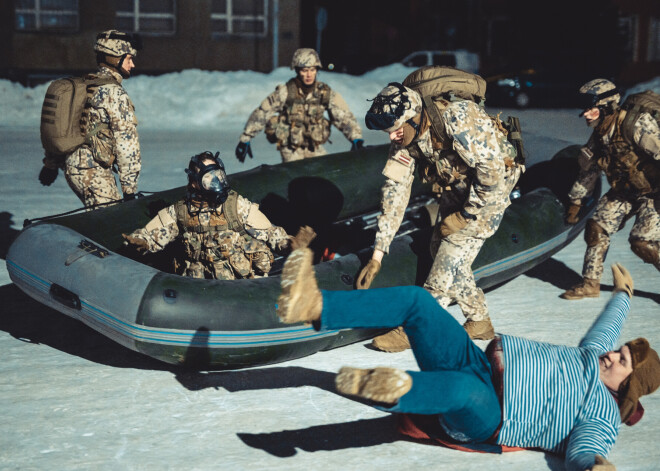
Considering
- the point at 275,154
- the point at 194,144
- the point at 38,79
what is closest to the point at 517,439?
the point at 275,154

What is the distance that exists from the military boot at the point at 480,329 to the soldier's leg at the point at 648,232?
1518 millimetres

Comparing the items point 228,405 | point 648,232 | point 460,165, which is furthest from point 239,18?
point 228,405

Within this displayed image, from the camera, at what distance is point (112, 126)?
6.78 meters

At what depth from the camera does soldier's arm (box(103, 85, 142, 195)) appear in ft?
22.0

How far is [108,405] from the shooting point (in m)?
4.96

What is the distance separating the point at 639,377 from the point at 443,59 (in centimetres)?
2100

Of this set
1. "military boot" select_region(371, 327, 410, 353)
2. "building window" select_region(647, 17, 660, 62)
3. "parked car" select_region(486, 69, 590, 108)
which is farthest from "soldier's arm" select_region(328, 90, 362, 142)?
"building window" select_region(647, 17, 660, 62)

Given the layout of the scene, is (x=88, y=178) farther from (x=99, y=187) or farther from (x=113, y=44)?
(x=113, y=44)

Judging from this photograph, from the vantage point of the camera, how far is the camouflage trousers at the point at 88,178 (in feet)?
22.6

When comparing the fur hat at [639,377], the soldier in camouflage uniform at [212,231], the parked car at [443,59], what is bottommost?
the fur hat at [639,377]

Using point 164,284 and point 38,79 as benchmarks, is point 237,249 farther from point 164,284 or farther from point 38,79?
point 38,79

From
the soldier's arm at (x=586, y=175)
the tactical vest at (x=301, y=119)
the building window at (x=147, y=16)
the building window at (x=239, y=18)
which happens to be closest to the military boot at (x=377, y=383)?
the soldier's arm at (x=586, y=175)

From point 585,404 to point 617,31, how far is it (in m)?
26.4

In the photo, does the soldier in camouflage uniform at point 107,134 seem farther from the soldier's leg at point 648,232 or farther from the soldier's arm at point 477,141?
the soldier's leg at point 648,232
